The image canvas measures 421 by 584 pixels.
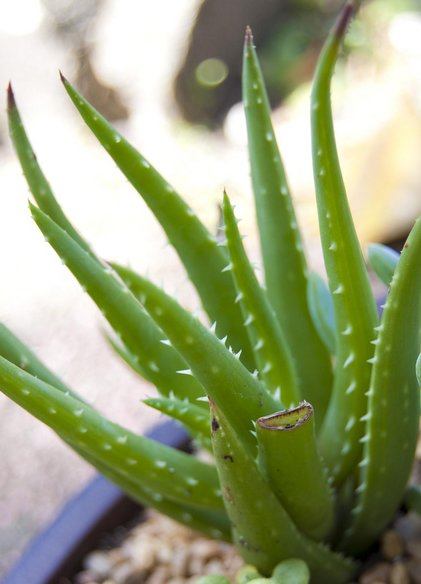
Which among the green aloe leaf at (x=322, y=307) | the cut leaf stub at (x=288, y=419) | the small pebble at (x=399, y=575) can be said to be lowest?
the small pebble at (x=399, y=575)

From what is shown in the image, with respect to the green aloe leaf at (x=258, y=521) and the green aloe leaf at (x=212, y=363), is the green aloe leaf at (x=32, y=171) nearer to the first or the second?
the green aloe leaf at (x=212, y=363)

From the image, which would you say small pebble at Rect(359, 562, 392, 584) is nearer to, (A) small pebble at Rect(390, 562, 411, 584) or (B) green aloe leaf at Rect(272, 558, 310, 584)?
(A) small pebble at Rect(390, 562, 411, 584)

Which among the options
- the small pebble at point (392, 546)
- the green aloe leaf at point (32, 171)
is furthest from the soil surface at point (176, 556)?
the green aloe leaf at point (32, 171)

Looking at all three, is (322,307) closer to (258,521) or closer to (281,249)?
(281,249)

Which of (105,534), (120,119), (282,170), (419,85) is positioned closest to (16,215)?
(120,119)

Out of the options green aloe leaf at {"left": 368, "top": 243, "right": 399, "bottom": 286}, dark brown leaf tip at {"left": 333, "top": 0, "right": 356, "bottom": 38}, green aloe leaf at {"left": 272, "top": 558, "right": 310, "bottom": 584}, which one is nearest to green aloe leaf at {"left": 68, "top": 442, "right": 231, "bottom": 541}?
green aloe leaf at {"left": 272, "top": 558, "right": 310, "bottom": 584}

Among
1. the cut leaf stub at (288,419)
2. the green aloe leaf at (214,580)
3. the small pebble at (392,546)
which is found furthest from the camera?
the small pebble at (392,546)
